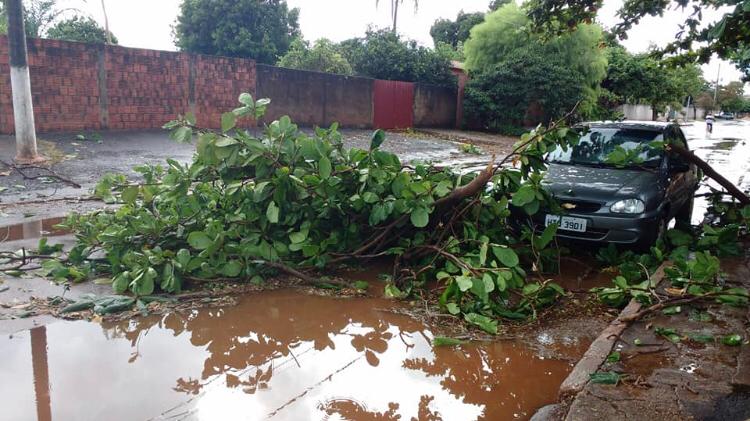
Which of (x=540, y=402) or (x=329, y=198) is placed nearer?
(x=540, y=402)

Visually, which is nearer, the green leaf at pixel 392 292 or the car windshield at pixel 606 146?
the green leaf at pixel 392 292

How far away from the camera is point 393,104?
80.8ft

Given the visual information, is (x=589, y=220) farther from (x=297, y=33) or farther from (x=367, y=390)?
(x=297, y=33)

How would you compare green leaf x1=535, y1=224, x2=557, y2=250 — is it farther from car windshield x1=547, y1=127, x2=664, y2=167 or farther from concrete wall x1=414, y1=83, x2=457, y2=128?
concrete wall x1=414, y1=83, x2=457, y2=128

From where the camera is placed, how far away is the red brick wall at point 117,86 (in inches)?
546

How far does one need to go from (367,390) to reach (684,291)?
2.61 m

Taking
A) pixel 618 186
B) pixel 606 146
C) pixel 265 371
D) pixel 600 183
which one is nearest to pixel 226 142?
pixel 265 371

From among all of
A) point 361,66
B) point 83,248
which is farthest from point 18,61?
point 361,66

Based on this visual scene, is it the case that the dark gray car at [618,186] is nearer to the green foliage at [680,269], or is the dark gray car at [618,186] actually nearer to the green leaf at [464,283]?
the green foliage at [680,269]

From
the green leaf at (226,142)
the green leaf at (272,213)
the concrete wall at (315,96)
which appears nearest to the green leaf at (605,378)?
the green leaf at (272,213)

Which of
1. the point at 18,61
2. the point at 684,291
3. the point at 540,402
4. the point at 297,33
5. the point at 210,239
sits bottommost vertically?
the point at 540,402

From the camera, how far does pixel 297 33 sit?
30.2m

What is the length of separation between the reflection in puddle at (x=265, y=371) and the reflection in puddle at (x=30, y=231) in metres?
2.88

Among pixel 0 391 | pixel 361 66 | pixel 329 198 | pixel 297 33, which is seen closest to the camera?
pixel 0 391
